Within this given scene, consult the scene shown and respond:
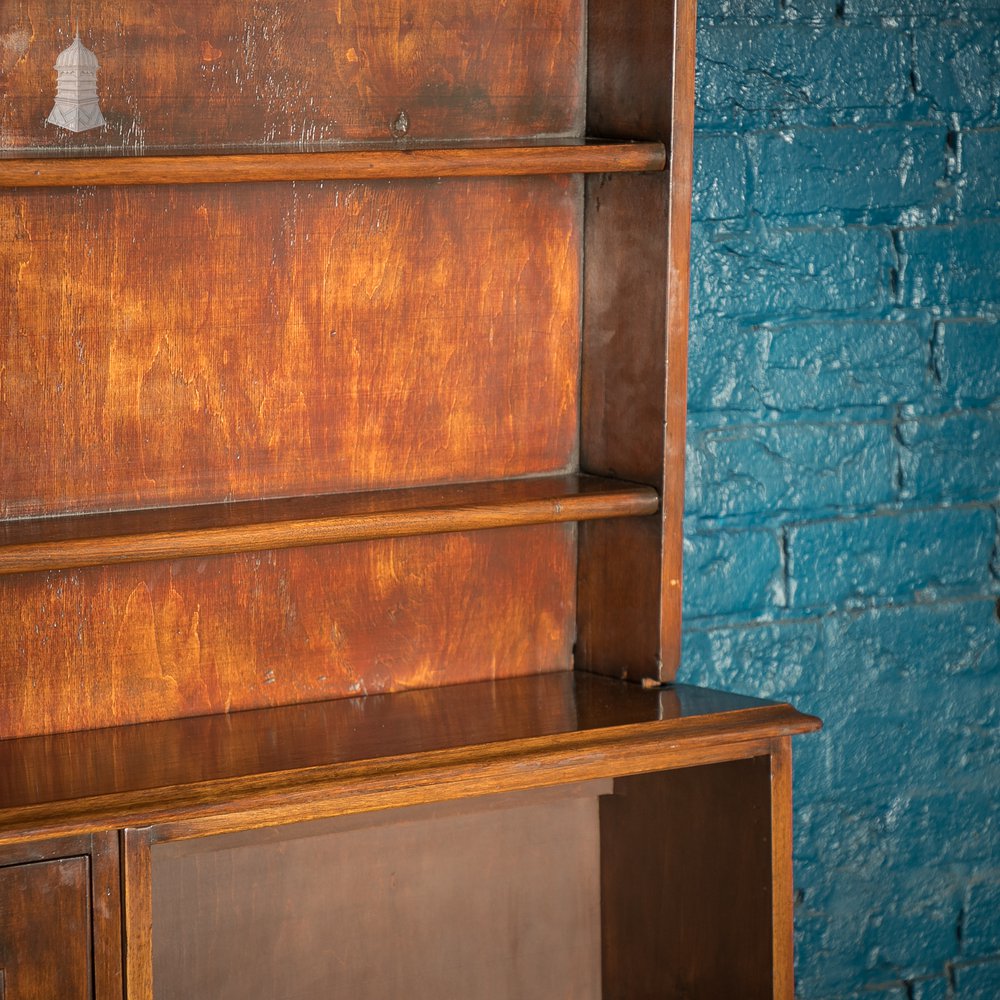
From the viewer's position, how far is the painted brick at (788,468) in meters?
2.35

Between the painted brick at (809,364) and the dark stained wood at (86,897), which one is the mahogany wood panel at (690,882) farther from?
the dark stained wood at (86,897)

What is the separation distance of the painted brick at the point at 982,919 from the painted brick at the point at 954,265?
37.5 inches

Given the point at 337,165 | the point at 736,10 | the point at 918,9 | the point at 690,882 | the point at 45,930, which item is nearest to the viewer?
the point at 45,930

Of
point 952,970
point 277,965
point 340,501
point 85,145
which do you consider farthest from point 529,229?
point 952,970

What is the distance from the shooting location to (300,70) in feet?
6.27

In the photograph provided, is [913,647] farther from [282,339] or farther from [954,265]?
[282,339]

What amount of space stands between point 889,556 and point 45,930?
1.45 meters

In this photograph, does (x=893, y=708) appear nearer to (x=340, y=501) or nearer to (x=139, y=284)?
(x=340, y=501)

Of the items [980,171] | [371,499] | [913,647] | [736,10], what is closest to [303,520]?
[371,499]

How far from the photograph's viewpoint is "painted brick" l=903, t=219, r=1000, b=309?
2420mm

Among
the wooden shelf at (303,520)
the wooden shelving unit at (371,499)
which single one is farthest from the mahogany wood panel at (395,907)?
the wooden shelf at (303,520)

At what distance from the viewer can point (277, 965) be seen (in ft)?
6.79

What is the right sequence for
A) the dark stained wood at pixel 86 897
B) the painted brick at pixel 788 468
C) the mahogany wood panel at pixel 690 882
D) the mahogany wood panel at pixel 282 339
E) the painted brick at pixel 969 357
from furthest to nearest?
1. the painted brick at pixel 969 357
2. the painted brick at pixel 788 468
3. the mahogany wood panel at pixel 690 882
4. the mahogany wood panel at pixel 282 339
5. the dark stained wood at pixel 86 897

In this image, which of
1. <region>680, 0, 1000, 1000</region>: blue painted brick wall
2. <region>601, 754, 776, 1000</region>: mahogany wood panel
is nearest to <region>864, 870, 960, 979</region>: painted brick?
<region>680, 0, 1000, 1000</region>: blue painted brick wall
